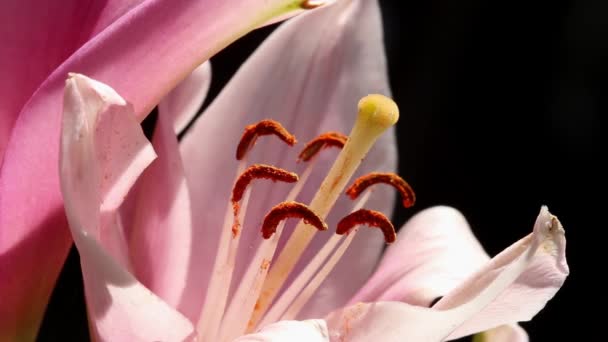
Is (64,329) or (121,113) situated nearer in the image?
(121,113)

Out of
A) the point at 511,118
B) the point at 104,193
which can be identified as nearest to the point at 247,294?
the point at 104,193

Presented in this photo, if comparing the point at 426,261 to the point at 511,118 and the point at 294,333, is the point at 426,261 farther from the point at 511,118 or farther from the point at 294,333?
the point at 511,118

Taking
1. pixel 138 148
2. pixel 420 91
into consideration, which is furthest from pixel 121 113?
pixel 420 91

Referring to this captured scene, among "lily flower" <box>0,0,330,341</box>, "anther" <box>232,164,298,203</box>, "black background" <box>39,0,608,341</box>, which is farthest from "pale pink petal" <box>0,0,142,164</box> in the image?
"black background" <box>39,0,608,341</box>

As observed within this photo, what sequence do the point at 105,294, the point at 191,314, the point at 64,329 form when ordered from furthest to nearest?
the point at 64,329 → the point at 191,314 → the point at 105,294

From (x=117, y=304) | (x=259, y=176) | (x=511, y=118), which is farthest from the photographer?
(x=511, y=118)

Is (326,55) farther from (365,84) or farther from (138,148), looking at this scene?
(138,148)
